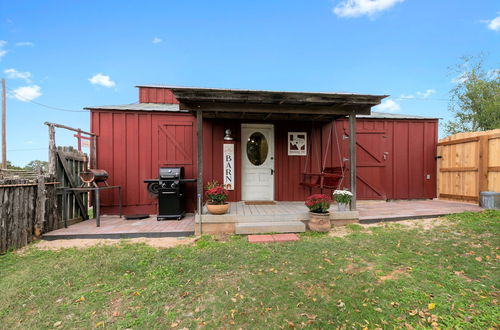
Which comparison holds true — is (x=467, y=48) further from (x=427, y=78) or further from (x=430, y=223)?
(x=430, y=223)

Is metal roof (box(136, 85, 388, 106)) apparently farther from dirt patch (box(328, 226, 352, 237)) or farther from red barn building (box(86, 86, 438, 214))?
dirt patch (box(328, 226, 352, 237))

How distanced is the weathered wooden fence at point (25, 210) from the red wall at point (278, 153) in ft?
4.80

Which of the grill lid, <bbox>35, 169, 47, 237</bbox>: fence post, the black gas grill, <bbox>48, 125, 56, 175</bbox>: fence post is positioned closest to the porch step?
the black gas grill

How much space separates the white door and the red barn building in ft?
0.09

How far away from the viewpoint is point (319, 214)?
404cm

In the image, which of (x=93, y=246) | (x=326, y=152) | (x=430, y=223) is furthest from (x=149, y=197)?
(x=430, y=223)

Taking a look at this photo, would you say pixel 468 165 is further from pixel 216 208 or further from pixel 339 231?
pixel 216 208

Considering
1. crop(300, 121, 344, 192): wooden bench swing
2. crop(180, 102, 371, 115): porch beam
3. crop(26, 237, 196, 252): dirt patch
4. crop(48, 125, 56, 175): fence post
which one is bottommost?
crop(26, 237, 196, 252): dirt patch

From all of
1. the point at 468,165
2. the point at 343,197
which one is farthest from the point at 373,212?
the point at 468,165

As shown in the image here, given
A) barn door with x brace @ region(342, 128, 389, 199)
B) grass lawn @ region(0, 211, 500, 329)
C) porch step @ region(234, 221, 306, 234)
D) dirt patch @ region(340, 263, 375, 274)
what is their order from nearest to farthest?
grass lawn @ region(0, 211, 500, 329) < dirt patch @ region(340, 263, 375, 274) < porch step @ region(234, 221, 306, 234) < barn door with x brace @ region(342, 128, 389, 199)

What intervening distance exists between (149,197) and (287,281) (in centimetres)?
446

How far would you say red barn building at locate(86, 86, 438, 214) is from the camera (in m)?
5.50

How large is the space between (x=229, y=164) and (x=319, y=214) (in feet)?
8.80

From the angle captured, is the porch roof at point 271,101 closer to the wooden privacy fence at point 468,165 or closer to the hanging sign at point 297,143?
the hanging sign at point 297,143
